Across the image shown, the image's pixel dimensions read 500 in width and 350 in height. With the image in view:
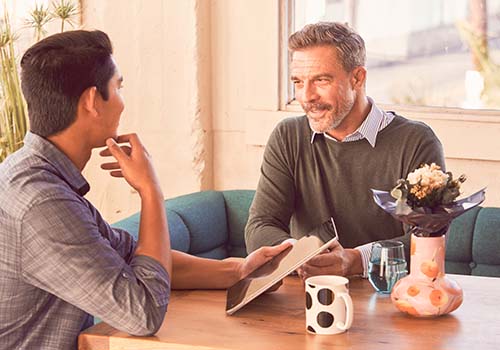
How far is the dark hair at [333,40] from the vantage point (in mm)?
2939

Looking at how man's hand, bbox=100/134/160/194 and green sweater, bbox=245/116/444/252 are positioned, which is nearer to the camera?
man's hand, bbox=100/134/160/194

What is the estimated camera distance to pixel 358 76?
9.90 feet

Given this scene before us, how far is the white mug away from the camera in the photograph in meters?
2.06

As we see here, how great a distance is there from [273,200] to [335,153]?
245 millimetres

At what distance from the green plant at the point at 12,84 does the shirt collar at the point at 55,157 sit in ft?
6.01

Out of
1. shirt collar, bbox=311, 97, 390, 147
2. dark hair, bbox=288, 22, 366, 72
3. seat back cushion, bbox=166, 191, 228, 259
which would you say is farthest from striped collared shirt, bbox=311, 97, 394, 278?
seat back cushion, bbox=166, 191, 228, 259

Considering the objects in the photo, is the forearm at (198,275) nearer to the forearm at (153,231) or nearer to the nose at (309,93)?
the forearm at (153,231)

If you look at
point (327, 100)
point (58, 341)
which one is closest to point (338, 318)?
point (58, 341)

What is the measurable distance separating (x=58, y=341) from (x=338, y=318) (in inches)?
23.6

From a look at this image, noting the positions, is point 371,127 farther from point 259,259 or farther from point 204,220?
point 204,220

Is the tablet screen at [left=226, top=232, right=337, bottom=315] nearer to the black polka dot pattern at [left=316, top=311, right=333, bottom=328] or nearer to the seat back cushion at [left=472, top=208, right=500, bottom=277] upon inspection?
the black polka dot pattern at [left=316, top=311, right=333, bottom=328]

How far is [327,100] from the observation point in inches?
115

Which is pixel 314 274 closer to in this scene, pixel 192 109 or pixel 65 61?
pixel 65 61

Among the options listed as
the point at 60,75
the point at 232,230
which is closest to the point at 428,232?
the point at 60,75
